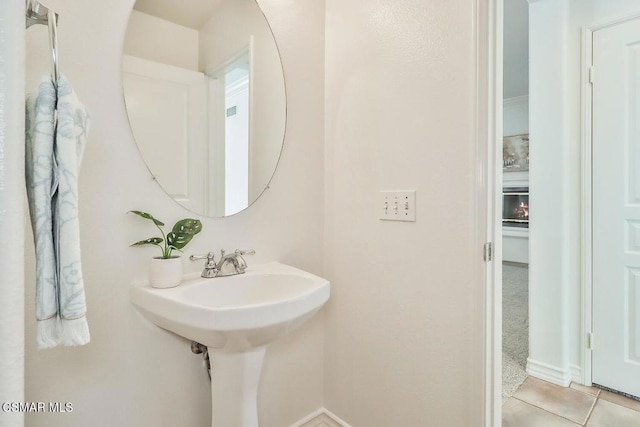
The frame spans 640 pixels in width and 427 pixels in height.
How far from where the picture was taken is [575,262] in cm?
191

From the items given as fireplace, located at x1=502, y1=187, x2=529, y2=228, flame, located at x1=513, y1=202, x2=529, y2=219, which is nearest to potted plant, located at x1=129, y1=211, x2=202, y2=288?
fireplace, located at x1=502, y1=187, x2=529, y2=228

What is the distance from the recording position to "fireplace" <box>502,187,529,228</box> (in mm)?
4711

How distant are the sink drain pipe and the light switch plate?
83 centimetres

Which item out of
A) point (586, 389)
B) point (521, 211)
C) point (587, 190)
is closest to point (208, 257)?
point (587, 190)

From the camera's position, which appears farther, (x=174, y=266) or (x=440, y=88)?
(x=440, y=88)

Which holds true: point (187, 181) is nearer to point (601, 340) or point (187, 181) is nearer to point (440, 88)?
point (440, 88)

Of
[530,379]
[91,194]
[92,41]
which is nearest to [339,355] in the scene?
[91,194]

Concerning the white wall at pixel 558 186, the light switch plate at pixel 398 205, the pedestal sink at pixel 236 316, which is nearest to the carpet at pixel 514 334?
the white wall at pixel 558 186

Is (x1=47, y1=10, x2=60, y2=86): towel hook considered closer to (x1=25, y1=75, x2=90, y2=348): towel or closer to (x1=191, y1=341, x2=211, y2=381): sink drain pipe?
(x1=25, y1=75, x2=90, y2=348): towel

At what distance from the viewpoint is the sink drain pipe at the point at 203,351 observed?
112cm

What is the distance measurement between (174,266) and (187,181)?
33 centimetres

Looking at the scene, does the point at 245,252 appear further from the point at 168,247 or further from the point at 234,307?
the point at 234,307

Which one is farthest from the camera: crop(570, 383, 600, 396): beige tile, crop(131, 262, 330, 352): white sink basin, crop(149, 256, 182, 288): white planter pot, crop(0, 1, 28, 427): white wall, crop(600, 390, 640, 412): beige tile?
crop(570, 383, 600, 396): beige tile

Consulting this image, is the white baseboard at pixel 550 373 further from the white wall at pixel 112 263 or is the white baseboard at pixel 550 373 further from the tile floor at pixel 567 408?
the white wall at pixel 112 263
